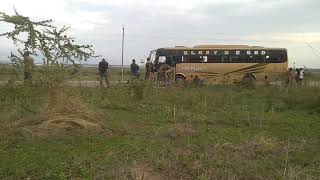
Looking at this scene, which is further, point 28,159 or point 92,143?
point 92,143

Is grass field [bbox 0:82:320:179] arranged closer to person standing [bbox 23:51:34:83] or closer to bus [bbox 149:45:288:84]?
person standing [bbox 23:51:34:83]

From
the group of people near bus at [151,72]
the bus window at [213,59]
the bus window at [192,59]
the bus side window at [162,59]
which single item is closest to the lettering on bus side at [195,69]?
the bus window at [192,59]

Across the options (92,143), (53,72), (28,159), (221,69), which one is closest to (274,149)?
(92,143)

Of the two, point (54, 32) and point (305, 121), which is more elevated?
point (54, 32)

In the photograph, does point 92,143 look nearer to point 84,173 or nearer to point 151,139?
point 151,139

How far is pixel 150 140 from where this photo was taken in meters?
9.73

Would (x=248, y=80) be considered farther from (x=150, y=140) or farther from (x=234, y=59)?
(x=150, y=140)

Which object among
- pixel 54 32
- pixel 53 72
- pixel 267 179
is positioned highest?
pixel 54 32

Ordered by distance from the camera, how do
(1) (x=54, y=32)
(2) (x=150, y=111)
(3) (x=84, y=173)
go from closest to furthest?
1. (3) (x=84, y=173)
2. (1) (x=54, y=32)
3. (2) (x=150, y=111)

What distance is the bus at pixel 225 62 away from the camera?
33.5 m

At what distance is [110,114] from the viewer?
45.3 ft

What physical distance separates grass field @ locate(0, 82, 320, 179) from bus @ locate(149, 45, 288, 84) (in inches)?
665

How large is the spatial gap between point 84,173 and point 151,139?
2.93m

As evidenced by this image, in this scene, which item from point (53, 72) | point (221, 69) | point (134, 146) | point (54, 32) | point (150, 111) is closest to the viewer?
point (134, 146)
